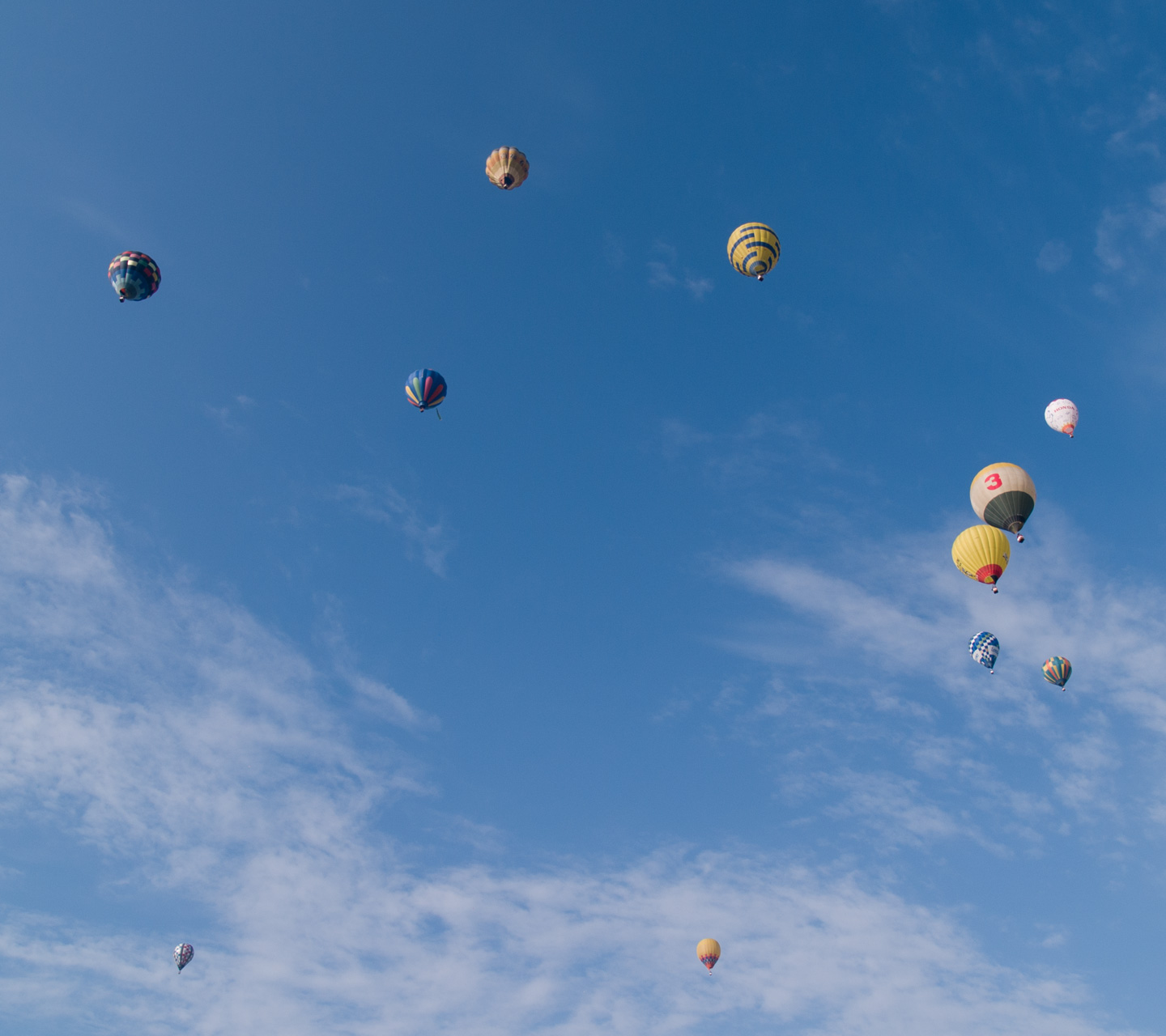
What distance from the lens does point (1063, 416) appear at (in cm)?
6069

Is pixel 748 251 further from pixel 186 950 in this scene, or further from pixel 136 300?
pixel 186 950

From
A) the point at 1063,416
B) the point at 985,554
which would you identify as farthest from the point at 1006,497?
the point at 1063,416

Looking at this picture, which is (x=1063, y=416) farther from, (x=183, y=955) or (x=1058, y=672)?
(x=183, y=955)

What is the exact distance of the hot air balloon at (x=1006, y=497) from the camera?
49.7 meters

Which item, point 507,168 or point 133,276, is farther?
point 507,168

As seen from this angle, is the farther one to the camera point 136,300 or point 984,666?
point 984,666

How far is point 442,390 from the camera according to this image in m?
57.0

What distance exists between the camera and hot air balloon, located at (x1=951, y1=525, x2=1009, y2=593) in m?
52.6

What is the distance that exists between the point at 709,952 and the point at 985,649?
39375 mm

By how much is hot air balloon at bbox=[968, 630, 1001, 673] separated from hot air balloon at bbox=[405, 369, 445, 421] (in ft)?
160

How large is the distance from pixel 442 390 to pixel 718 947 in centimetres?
6167

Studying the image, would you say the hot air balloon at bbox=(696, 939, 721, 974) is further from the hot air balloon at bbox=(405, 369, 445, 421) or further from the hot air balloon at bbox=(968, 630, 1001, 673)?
the hot air balloon at bbox=(405, 369, 445, 421)

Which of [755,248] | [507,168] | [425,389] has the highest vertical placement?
[507,168]

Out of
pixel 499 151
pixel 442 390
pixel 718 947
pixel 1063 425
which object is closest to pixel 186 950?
pixel 718 947
